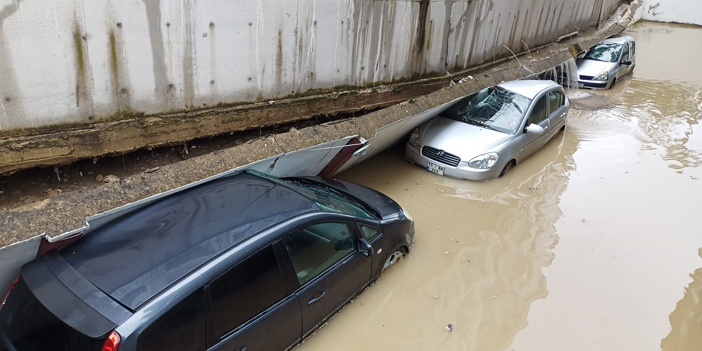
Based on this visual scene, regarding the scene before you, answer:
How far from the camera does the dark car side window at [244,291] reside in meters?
3.01

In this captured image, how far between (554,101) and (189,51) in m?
6.73

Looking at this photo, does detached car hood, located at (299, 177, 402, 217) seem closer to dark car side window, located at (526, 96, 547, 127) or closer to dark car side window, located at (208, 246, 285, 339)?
dark car side window, located at (208, 246, 285, 339)

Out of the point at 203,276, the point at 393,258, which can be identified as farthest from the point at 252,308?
the point at 393,258

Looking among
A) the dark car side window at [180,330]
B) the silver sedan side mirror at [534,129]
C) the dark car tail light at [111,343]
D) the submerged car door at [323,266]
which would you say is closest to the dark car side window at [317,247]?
the submerged car door at [323,266]

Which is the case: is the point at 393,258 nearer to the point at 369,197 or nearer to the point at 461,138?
the point at 369,197

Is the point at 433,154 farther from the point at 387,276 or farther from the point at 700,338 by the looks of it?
the point at 700,338

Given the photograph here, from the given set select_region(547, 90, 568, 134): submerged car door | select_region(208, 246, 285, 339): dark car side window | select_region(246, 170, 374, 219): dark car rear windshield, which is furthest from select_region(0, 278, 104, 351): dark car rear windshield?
select_region(547, 90, 568, 134): submerged car door

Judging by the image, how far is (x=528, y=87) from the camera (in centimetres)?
830

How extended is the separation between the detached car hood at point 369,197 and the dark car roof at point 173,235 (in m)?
1.11

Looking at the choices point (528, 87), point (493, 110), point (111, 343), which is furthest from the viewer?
point (528, 87)

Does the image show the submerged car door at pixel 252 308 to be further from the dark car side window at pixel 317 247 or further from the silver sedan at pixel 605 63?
the silver sedan at pixel 605 63

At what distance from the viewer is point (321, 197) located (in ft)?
14.4

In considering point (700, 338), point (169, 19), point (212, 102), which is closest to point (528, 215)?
point (700, 338)

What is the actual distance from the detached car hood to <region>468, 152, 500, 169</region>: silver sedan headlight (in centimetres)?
240
